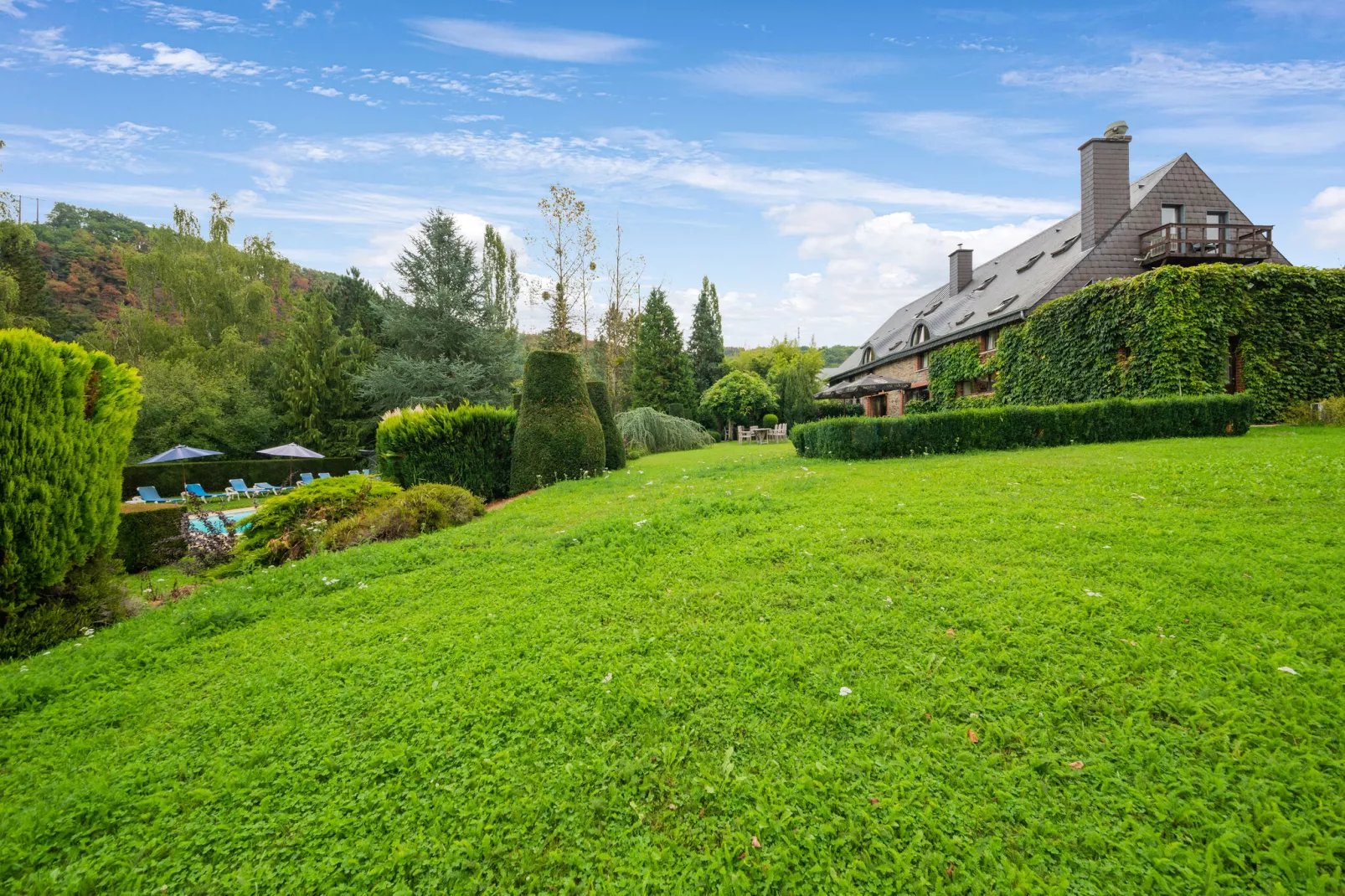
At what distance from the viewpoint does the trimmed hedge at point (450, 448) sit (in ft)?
34.2

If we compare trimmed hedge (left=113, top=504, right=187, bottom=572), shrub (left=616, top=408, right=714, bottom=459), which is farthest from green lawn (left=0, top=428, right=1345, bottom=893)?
shrub (left=616, top=408, right=714, bottom=459)

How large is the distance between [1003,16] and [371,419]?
2623 centimetres

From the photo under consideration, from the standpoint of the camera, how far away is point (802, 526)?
521 centimetres

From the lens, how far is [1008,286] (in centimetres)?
1998

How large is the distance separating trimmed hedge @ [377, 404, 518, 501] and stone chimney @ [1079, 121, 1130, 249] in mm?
19124

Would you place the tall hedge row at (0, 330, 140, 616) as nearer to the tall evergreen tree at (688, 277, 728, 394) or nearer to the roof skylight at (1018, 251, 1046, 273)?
the roof skylight at (1018, 251, 1046, 273)

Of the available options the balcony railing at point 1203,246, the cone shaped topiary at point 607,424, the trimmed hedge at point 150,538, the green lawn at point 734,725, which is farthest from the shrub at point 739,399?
the green lawn at point 734,725

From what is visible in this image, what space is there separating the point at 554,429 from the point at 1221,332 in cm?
1705

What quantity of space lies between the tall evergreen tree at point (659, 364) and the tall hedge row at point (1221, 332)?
19.2 m

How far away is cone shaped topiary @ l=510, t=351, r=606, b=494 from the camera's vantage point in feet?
34.6

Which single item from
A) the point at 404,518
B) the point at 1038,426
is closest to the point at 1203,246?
the point at 1038,426

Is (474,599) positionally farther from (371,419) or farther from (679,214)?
(371,419)

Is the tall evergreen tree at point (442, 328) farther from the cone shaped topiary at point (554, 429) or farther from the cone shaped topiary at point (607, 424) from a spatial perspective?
the cone shaped topiary at point (554, 429)

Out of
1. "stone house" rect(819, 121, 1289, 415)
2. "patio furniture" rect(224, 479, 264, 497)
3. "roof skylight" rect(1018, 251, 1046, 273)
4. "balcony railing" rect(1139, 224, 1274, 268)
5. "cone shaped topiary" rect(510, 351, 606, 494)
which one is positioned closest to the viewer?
Result: "cone shaped topiary" rect(510, 351, 606, 494)
